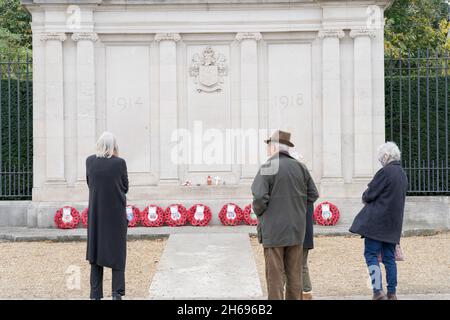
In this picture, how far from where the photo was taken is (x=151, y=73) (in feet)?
50.5

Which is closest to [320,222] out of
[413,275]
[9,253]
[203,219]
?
[203,219]

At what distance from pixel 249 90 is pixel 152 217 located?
131 inches

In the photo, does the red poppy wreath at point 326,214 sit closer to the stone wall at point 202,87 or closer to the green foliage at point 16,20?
the stone wall at point 202,87

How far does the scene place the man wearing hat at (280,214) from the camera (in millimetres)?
7273

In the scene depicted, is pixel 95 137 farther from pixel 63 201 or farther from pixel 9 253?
pixel 9 253

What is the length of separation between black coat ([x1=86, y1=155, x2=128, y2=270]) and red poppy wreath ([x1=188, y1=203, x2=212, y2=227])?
264 inches

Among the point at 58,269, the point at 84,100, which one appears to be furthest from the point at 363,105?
the point at 58,269

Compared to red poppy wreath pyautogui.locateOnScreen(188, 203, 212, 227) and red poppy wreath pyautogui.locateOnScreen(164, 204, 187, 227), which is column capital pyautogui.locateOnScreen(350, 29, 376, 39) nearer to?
red poppy wreath pyautogui.locateOnScreen(188, 203, 212, 227)

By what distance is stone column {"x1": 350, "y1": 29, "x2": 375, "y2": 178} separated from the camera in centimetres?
1512

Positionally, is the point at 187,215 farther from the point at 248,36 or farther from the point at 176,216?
the point at 248,36

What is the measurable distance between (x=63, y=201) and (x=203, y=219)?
9.61 feet

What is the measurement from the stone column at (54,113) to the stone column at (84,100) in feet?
1.15

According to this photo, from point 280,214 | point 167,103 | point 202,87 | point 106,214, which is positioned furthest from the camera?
point 202,87

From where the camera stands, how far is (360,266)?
11.1 m
